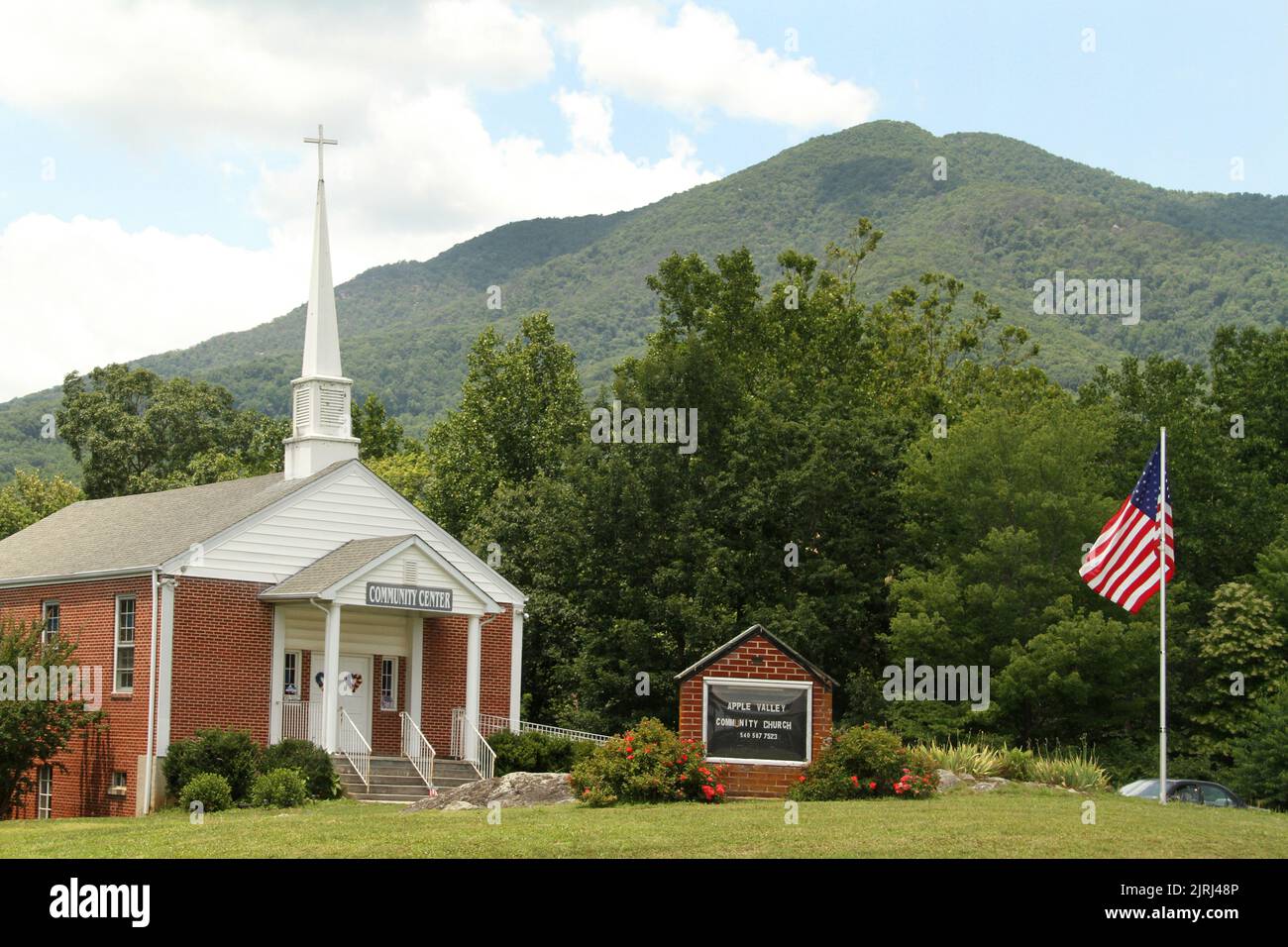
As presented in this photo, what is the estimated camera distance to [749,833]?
17875 millimetres

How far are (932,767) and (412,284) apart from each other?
459 feet

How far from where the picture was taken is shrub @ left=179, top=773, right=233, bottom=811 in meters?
27.5

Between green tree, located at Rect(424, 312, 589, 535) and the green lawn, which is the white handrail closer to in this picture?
the green lawn

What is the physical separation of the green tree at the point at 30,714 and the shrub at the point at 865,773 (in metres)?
16.2

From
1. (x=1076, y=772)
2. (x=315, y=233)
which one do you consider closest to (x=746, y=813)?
(x=1076, y=772)

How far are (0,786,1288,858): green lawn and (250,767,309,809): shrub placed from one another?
10.6 ft

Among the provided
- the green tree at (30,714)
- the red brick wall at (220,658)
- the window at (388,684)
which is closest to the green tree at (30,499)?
the green tree at (30,714)

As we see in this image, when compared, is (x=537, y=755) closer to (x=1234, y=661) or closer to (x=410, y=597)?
(x=410, y=597)

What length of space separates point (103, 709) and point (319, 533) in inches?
227

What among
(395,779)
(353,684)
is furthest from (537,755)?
(353,684)

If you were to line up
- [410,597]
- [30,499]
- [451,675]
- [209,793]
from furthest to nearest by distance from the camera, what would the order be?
[30,499]
[451,675]
[410,597]
[209,793]

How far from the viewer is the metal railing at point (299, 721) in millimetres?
32750

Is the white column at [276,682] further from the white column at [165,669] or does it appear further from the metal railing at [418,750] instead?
the metal railing at [418,750]

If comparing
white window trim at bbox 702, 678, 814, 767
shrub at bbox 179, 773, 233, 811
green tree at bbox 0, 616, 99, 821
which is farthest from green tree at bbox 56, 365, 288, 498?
white window trim at bbox 702, 678, 814, 767
